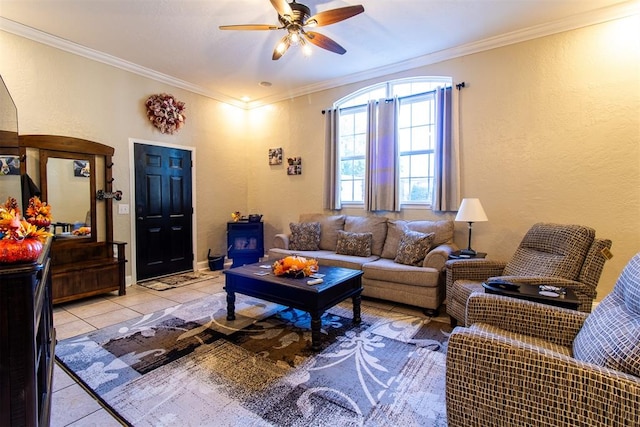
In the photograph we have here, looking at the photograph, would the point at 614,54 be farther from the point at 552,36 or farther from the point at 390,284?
the point at 390,284

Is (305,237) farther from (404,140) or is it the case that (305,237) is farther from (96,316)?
(96,316)

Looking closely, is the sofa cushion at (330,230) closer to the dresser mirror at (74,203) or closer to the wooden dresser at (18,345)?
the dresser mirror at (74,203)

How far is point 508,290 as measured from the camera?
2.12 metres

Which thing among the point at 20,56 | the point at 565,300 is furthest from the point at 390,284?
the point at 20,56

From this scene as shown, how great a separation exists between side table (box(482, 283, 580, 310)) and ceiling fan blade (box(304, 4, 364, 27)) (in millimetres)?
2325

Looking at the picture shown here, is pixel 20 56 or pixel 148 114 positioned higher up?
pixel 20 56

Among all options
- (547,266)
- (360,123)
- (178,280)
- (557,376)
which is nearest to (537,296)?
(547,266)

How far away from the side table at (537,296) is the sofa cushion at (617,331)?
0.37 meters

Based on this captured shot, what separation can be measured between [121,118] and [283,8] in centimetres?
305

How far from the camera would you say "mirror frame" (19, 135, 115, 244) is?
3389 millimetres

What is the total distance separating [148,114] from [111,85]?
0.55m

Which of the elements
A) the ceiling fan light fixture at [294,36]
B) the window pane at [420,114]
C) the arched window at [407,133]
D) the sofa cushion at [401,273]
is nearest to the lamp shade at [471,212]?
the sofa cushion at [401,273]

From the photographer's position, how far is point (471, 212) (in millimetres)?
3268

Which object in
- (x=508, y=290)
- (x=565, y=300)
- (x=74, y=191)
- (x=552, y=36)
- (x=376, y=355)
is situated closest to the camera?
(x=565, y=300)
